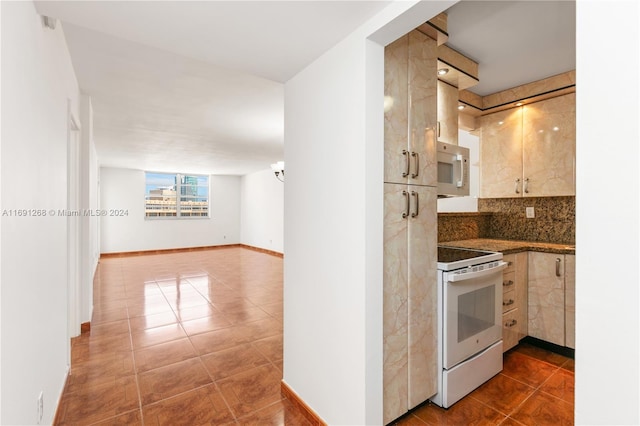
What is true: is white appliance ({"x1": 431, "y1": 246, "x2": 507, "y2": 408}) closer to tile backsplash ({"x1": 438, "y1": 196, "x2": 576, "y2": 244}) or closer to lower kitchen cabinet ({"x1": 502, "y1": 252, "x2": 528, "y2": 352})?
lower kitchen cabinet ({"x1": 502, "y1": 252, "x2": 528, "y2": 352})

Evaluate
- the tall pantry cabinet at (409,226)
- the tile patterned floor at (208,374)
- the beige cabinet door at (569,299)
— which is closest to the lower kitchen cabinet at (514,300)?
the tile patterned floor at (208,374)

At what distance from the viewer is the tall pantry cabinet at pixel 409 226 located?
5.72 feet

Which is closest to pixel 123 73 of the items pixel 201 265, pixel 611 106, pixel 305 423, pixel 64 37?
pixel 64 37

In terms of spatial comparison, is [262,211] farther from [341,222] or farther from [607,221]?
[607,221]

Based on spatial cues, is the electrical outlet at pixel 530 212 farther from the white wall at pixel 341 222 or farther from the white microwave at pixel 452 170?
the white wall at pixel 341 222

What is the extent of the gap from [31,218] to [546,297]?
3694mm

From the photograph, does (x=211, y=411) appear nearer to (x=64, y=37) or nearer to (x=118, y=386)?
(x=118, y=386)

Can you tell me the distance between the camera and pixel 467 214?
3.48 metres

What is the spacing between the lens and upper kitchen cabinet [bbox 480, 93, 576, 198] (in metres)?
2.88

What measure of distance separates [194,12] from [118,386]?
253cm

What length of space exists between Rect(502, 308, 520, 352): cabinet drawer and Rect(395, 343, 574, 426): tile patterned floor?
157 mm

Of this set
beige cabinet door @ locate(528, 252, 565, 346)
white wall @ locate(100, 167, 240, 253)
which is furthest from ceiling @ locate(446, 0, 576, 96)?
white wall @ locate(100, 167, 240, 253)

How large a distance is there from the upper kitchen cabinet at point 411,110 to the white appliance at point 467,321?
2.20ft

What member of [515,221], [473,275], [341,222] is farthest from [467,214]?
[341,222]
